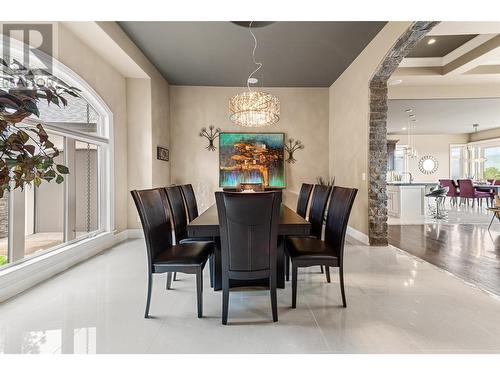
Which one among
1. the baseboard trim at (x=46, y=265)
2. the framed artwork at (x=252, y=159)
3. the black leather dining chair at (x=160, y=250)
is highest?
the framed artwork at (x=252, y=159)

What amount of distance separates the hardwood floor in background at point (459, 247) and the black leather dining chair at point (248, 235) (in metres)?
2.35

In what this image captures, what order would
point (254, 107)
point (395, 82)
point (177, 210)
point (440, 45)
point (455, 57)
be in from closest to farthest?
point (177, 210) → point (254, 107) → point (440, 45) → point (455, 57) → point (395, 82)

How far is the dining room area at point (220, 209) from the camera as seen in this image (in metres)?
1.76

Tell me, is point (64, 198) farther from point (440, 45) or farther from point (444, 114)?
point (444, 114)

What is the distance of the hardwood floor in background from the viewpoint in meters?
2.99

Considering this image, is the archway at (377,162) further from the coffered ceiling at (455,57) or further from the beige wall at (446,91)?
the beige wall at (446,91)

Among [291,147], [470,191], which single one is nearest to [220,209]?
[291,147]

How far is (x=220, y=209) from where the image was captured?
6.09ft

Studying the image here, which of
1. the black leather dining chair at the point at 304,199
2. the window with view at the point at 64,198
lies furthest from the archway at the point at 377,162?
the window with view at the point at 64,198

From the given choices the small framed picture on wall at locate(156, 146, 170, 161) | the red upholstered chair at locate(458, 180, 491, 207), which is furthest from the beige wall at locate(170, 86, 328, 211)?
the red upholstered chair at locate(458, 180, 491, 207)

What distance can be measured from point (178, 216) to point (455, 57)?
5783 mm

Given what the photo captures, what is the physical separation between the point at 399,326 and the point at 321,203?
1.29 m

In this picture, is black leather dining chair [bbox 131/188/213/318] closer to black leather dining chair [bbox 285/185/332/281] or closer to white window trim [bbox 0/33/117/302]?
black leather dining chair [bbox 285/185/332/281]

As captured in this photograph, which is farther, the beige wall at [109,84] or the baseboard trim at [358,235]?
the baseboard trim at [358,235]
